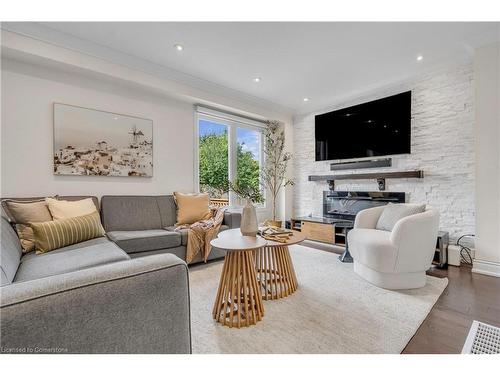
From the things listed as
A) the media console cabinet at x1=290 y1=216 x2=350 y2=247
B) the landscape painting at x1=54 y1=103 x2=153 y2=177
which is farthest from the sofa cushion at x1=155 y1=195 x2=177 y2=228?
the media console cabinet at x1=290 y1=216 x2=350 y2=247

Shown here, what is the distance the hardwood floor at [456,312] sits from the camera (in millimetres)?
1453

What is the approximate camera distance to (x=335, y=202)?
4.30m

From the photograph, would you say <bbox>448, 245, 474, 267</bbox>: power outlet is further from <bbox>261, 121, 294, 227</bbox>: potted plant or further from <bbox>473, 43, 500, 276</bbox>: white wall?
<bbox>261, 121, 294, 227</bbox>: potted plant

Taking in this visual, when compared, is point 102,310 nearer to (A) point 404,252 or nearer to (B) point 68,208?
(B) point 68,208

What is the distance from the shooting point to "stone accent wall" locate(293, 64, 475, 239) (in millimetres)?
2975

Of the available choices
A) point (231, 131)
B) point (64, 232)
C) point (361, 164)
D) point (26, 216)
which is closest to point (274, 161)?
point (231, 131)

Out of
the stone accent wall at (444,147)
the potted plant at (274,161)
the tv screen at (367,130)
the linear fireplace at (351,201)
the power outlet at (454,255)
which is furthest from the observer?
the potted plant at (274,161)

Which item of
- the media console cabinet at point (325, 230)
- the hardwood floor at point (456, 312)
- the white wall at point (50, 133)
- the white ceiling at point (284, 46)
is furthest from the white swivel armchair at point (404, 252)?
the white wall at point (50, 133)

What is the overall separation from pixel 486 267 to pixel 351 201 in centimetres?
179

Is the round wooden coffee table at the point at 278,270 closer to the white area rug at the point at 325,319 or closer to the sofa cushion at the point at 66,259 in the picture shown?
the white area rug at the point at 325,319

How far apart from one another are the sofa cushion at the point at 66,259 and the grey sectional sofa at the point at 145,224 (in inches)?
16.4

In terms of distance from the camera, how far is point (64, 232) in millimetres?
2027

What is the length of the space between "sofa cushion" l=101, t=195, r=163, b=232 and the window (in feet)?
3.23
